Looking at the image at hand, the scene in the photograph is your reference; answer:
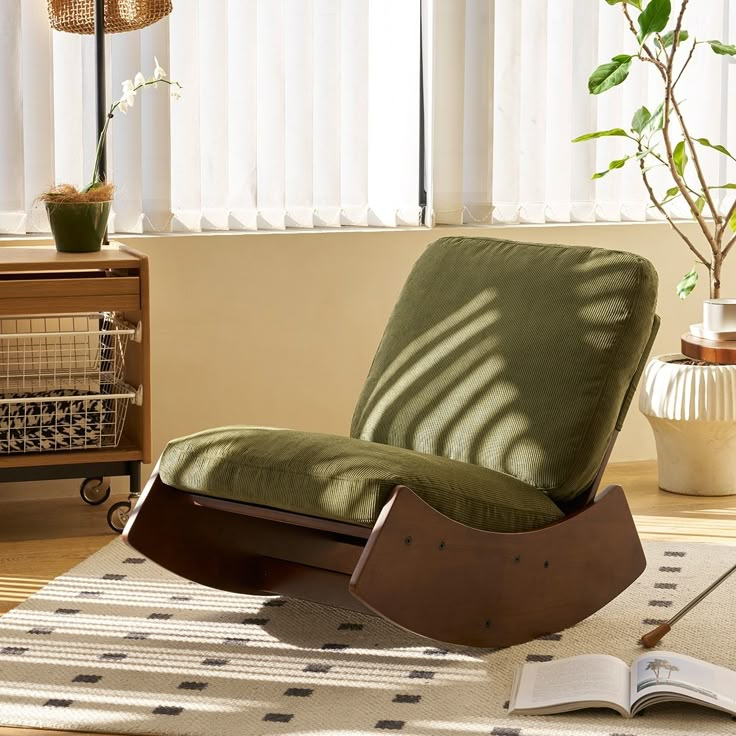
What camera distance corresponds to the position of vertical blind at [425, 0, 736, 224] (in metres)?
3.91

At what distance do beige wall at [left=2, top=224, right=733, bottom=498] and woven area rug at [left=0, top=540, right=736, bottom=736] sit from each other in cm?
85

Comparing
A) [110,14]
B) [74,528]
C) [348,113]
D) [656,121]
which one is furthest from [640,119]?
[74,528]

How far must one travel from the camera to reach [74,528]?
3.37 metres

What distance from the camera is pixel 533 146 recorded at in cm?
403

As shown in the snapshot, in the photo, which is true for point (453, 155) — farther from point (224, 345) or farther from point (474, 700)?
point (474, 700)

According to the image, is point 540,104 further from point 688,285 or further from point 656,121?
point 688,285

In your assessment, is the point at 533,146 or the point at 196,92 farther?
the point at 533,146

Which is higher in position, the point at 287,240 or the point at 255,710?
the point at 287,240

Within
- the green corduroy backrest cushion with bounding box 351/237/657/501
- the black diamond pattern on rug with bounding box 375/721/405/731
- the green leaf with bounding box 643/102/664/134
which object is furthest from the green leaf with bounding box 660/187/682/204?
the black diamond pattern on rug with bounding box 375/721/405/731

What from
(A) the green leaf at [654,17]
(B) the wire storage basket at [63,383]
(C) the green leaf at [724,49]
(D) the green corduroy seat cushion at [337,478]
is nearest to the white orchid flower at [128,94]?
(B) the wire storage basket at [63,383]

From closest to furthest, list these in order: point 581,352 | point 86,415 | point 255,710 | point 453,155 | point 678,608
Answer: point 255,710 → point 581,352 → point 678,608 → point 86,415 → point 453,155

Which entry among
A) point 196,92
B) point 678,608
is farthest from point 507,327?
point 196,92

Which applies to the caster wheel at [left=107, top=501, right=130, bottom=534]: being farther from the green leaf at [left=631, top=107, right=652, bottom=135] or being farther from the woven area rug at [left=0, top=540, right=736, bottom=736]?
the green leaf at [left=631, top=107, right=652, bottom=135]

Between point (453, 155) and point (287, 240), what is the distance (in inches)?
23.0
